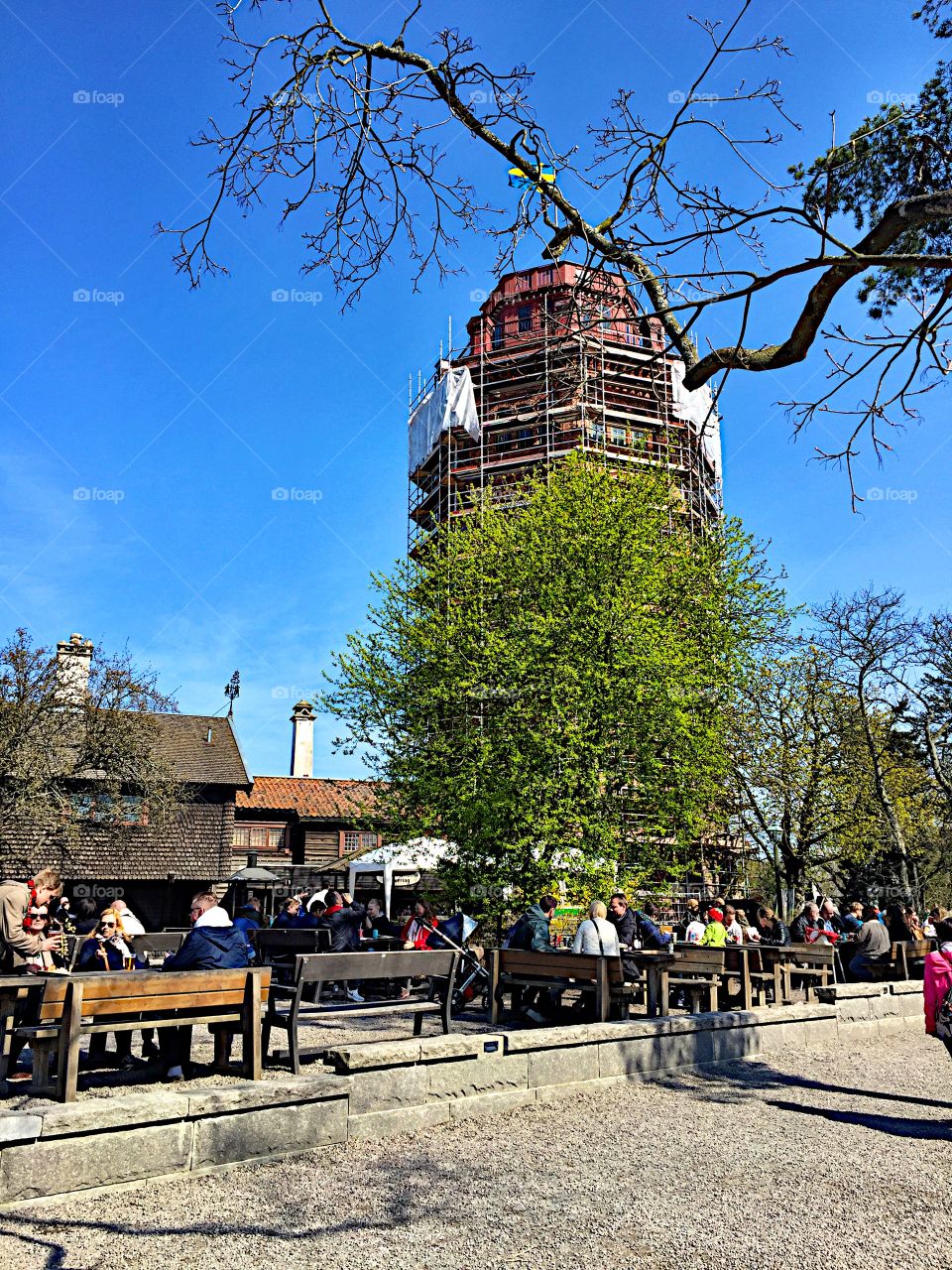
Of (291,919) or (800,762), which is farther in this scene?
(800,762)

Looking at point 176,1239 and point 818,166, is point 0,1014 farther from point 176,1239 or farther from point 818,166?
point 818,166

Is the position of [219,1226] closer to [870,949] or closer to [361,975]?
[361,975]

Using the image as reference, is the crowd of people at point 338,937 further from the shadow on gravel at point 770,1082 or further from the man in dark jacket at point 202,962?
the shadow on gravel at point 770,1082

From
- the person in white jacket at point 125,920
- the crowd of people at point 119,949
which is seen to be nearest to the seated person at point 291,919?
the person in white jacket at point 125,920

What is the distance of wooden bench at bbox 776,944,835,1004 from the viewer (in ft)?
42.9

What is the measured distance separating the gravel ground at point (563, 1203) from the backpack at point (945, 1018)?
0.71m

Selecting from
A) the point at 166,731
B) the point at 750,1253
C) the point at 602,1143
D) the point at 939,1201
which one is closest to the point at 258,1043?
the point at 602,1143

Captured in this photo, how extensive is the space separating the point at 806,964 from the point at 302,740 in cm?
Answer: 3912

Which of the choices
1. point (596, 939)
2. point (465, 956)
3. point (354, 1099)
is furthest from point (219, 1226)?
point (465, 956)

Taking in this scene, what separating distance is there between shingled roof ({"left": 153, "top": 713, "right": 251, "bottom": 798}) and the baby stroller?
23497 millimetres

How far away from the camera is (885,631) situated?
33.0 meters

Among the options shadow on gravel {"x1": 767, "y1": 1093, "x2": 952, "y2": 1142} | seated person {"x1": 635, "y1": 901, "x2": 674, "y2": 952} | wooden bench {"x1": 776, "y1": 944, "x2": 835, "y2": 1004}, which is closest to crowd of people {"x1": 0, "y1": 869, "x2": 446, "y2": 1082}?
shadow on gravel {"x1": 767, "y1": 1093, "x2": 952, "y2": 1142}

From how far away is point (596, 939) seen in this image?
435 inches

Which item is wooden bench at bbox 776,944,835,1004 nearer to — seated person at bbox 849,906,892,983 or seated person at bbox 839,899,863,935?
seated person at bbox 849,906,892,983
